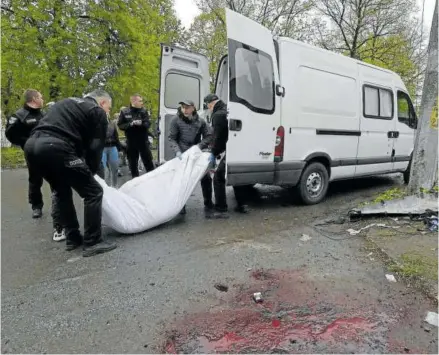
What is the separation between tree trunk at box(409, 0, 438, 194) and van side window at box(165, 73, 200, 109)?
157 inches

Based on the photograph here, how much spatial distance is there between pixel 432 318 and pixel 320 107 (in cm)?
343

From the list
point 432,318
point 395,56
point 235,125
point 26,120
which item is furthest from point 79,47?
point 395,56

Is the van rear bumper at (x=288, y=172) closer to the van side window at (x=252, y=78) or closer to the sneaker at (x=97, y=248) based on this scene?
the van side window at (x=252, y=78)

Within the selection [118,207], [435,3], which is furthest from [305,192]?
[435,3]

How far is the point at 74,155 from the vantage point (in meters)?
3.34

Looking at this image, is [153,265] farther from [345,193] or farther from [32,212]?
[345,193]

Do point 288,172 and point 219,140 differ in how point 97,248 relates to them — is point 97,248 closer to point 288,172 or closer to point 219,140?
point 219,140

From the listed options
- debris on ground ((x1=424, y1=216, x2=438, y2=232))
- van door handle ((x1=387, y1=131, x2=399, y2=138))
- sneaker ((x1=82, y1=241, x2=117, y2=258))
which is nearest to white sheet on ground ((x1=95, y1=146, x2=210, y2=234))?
sneaker ((x1=82, y1=241, x2=117, y2=258))

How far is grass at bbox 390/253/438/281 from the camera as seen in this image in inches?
111

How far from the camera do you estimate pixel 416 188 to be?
4.73 meters

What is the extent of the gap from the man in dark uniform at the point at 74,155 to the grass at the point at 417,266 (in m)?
2.87

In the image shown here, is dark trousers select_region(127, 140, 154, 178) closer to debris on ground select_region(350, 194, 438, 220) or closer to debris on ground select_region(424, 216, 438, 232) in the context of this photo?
debris on ground select_region(350, 194, 438, 220)

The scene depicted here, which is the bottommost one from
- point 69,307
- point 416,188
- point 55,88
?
point 69,307

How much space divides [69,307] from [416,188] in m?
4.61
